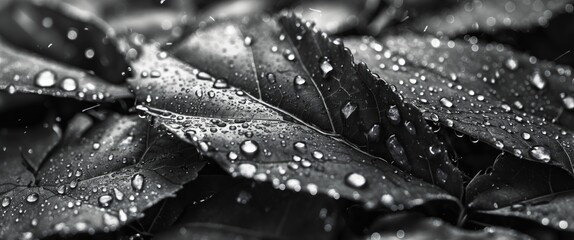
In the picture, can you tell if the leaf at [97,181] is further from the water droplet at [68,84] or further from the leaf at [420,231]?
the leaf at [420,231]

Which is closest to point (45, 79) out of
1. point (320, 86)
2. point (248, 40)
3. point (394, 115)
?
point (248, 40)

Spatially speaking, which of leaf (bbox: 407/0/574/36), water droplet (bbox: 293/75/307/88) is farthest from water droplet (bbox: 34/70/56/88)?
leaf (bbox: 407/0/574/36)

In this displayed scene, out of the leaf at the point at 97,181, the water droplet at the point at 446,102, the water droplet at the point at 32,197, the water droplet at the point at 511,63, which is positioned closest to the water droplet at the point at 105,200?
the leaf at the point at 97,181

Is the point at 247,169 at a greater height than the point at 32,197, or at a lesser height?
greater

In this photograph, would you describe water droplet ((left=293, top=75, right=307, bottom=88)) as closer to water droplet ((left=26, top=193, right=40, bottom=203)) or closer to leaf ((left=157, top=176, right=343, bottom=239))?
leaf ((left=157, top=176, right=343, bottom=239))

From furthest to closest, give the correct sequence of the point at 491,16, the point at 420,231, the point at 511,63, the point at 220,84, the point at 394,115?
the point at 491,16 < the point at 511,63 < the point at 220,84 < the point at 394,115 < the point at 420,231

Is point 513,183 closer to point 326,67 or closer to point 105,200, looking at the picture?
point 326,67
